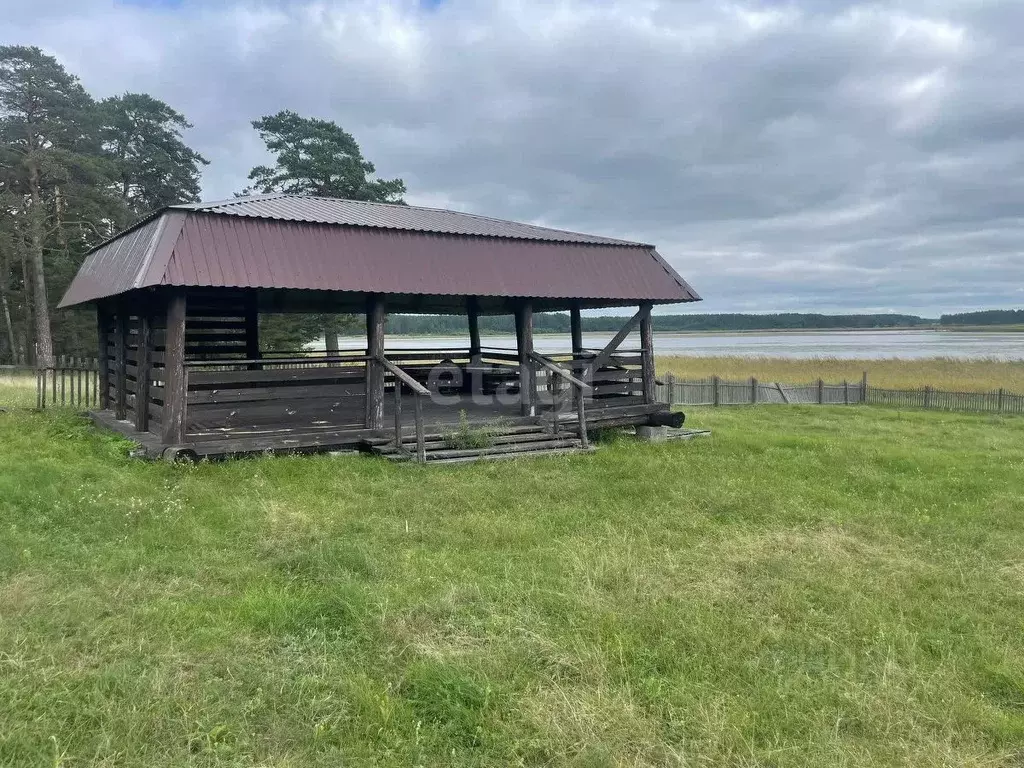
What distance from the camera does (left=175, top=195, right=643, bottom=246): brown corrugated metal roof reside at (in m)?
10.1

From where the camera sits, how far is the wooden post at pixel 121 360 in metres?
12.4

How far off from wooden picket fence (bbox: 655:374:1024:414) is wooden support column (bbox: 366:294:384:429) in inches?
567

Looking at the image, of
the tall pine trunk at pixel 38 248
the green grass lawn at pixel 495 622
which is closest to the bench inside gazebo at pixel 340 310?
the green grass lawn at pixel 495 622

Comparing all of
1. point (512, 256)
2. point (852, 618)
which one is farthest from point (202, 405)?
point (852, 618)

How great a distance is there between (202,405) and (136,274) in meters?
1.97

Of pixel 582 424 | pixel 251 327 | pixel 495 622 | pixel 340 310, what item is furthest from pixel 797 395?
pixel 495 622

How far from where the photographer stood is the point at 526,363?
12570mm

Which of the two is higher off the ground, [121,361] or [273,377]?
[121,361]

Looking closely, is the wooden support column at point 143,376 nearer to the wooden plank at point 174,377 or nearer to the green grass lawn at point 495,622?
the wooden plank at point 174,377

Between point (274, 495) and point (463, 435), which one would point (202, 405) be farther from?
point (463, 435)

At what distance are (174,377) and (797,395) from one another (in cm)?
2352

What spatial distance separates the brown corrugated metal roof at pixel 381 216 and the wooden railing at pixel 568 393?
2.25 m

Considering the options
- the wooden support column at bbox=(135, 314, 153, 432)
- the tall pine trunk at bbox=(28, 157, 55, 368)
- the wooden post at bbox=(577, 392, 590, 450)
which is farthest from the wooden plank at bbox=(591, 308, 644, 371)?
the tall pine trunk at bbox=(28, 157, 55, 368)

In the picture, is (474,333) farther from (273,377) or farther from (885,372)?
(885,372)
